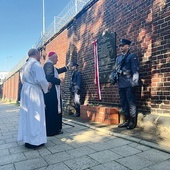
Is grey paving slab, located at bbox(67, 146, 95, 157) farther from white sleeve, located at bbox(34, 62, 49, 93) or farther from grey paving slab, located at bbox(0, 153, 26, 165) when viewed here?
white sleeve, located at bbox(34, 62, 49, 93)

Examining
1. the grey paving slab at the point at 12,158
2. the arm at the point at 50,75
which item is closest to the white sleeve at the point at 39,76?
the arm at the point at 50,75

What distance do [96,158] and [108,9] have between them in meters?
4.65

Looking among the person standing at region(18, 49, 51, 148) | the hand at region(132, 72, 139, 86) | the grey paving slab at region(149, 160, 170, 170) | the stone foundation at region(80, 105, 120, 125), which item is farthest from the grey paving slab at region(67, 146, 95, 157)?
the stone foundation at region(80, 105, 120, 125)

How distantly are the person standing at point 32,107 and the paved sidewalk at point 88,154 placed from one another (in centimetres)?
19

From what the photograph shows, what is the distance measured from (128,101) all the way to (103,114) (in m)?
1.02

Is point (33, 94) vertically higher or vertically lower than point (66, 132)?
higher

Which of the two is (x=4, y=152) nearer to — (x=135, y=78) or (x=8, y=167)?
(x=8, y=167)

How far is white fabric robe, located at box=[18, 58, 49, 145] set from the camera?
3492mm

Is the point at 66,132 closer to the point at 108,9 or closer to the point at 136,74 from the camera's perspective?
the point at 136,74

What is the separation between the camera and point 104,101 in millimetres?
6137

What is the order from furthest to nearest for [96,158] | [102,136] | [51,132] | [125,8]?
1. [125,8]
2. [51,132]
3. [102,136]
4. [96,158]

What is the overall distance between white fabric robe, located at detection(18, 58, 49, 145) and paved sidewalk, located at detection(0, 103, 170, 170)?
224 millimetres

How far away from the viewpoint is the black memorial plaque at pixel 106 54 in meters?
5.79

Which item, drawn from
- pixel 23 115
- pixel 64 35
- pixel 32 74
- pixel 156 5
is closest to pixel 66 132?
pixel 23 115
